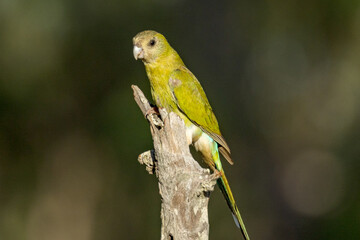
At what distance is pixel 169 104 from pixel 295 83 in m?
4.94

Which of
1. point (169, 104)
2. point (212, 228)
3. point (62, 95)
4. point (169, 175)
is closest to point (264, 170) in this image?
point (212, 228)

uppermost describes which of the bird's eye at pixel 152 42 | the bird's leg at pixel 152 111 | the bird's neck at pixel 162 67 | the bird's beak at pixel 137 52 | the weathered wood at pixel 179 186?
the bird's eye at pixel 152 42

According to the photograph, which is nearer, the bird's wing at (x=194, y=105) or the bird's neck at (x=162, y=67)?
the bird's wing at (x=194, y=105)

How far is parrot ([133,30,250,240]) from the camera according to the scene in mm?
5098

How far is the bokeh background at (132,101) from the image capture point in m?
7.84

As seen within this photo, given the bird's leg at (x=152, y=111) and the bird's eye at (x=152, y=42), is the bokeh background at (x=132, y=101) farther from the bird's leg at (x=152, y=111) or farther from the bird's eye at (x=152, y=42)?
the bird's leg at (x=152, y=111)

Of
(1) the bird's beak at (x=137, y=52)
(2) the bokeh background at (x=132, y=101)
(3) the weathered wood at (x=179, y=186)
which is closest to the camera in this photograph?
(3) the weathered wood at (x=179, y=186)

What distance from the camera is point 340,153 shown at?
8883 mm

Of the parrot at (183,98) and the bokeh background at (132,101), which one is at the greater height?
the bokeh background at (132,101)

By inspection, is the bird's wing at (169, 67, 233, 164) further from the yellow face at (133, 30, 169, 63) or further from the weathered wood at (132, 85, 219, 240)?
the weathered wood at (132, 85, 219, 240)

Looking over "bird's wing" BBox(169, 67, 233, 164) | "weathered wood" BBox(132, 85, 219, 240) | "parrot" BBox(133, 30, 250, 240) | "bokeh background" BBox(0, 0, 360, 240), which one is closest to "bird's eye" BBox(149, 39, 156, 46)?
"parrot" BBox(133, 30, 250, 240)

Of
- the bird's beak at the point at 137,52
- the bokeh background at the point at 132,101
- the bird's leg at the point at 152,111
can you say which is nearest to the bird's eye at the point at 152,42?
the bird's beak at the point at 137,52

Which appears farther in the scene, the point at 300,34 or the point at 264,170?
Answer: the point at 264,170

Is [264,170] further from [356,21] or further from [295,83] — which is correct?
[356,21]
